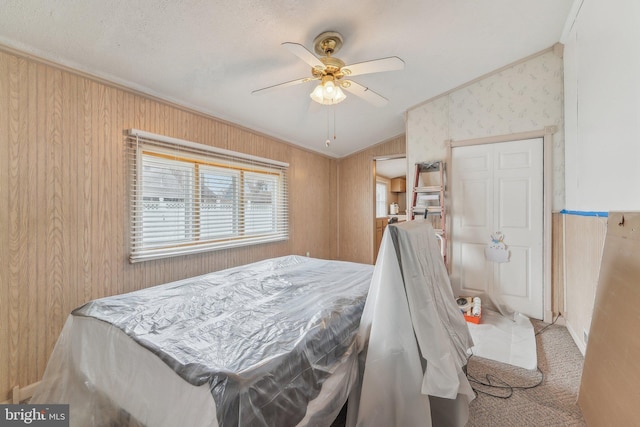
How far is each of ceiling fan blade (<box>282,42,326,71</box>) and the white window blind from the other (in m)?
1.50

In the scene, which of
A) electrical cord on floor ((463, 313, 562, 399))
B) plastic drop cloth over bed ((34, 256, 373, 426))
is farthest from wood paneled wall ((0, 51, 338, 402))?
electrical cord on floor ((463, 313, 562, 399))

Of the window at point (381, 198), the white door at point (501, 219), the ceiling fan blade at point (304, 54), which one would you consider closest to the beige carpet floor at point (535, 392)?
the white door at point (501, 219)

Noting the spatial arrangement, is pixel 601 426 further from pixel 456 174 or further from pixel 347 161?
pixel 347 161

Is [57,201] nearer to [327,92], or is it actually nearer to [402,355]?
[327,92]

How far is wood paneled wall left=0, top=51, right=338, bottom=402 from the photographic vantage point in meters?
1.65

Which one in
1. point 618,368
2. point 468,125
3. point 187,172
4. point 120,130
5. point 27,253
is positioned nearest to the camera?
point 618,368

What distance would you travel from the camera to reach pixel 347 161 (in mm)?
4988

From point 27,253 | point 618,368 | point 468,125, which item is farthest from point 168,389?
point 468,125

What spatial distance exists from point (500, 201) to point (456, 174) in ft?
1.89

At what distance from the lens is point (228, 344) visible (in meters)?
1.06

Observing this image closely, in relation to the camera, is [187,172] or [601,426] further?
[187,172]

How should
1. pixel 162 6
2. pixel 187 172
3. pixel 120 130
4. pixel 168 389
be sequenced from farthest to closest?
pixel 187 172 → pixel 120 130 → pixel 162 6 → pixel 168 389

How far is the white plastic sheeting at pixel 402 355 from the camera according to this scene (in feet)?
3.81
